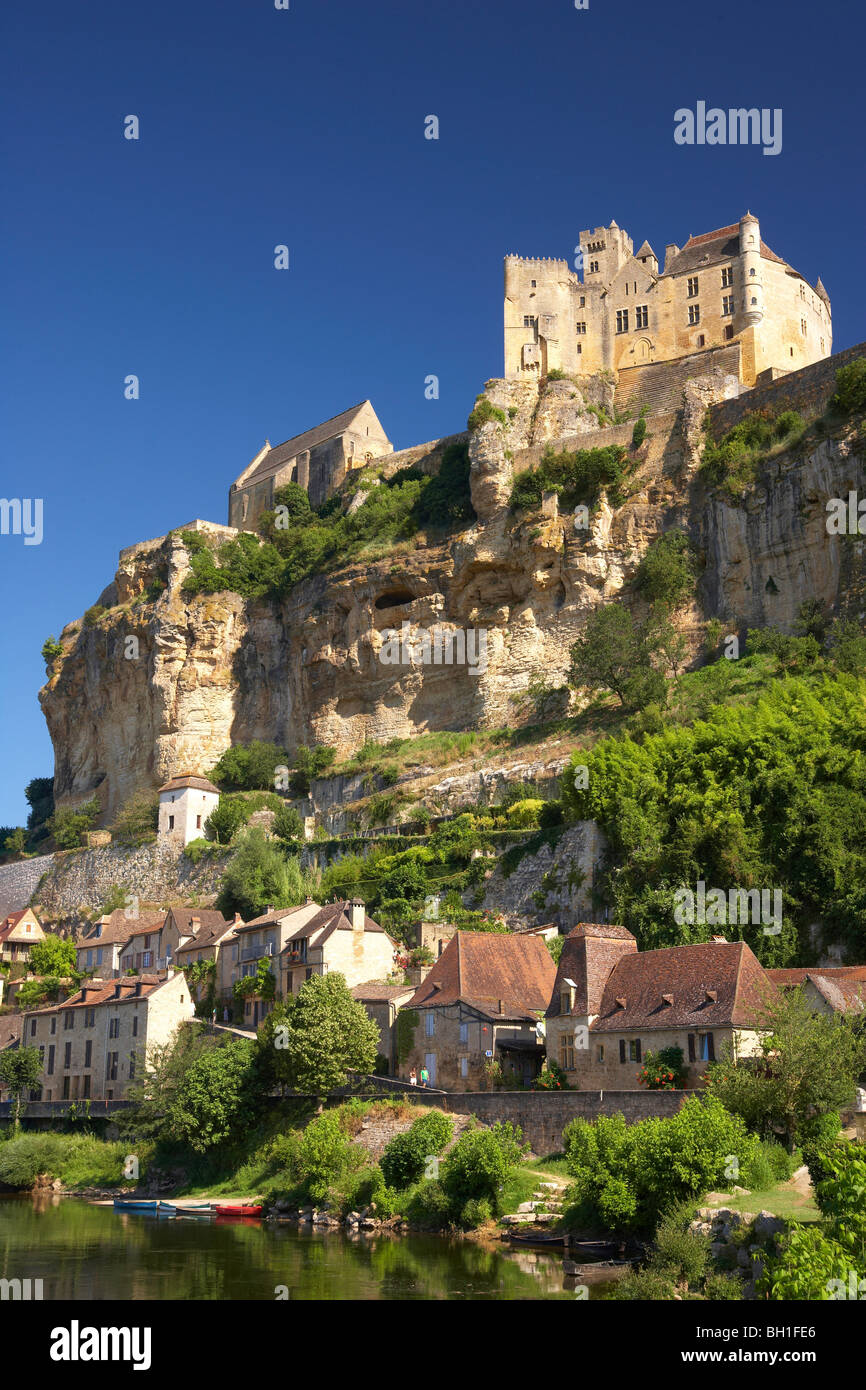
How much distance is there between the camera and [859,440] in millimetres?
49125

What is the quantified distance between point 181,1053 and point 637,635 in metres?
23.8

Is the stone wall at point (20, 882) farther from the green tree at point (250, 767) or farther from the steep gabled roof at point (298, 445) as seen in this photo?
the steep gabled roof at point (298, 445)

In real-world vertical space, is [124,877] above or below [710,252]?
below

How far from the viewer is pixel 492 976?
36.8m

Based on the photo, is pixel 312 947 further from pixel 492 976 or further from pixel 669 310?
pixel 669 310

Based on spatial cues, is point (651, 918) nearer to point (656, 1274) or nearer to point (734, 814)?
point (734, 814)

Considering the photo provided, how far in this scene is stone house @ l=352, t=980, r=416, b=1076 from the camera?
37.7 metres

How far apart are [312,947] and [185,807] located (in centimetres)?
2204

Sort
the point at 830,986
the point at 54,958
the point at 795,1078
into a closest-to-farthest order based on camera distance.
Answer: the point at 795,1078 < the point at 830,986 < the point at 54,958

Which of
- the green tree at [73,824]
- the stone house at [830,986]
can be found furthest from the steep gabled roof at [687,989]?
the green tree at [73,824]

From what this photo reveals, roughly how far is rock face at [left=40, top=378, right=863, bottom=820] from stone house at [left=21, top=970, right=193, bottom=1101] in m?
19.7

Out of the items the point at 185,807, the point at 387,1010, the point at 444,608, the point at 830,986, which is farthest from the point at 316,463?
the point at 830,986

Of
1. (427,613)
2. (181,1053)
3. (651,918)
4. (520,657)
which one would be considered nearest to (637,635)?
(520,657)

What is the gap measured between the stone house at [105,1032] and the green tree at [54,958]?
654cm
